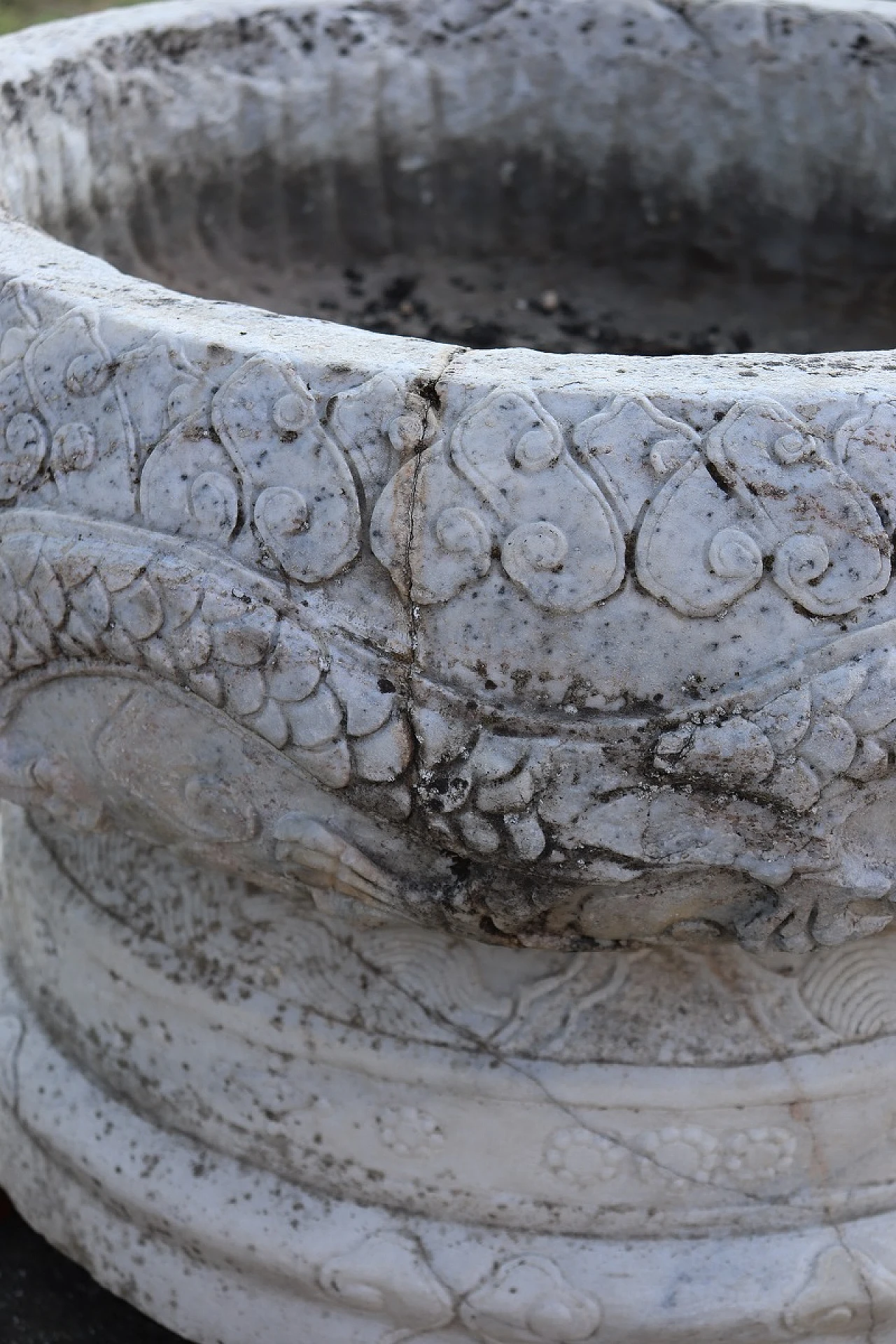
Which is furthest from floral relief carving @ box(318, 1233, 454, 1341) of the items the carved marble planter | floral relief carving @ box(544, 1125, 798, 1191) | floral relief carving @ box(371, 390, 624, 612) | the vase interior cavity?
the vase interior cavity

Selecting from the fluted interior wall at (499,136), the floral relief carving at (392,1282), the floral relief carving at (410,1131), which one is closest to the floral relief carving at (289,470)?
the floral relief carving at (410,1131)

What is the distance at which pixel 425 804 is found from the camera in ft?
3.37

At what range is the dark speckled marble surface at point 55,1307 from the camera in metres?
1.55

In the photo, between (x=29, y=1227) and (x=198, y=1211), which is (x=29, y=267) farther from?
(x=29, y=1227)

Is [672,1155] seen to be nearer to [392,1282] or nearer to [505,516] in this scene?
[392,1282]

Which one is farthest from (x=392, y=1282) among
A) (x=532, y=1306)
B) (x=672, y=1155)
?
(x=672, y=1155)

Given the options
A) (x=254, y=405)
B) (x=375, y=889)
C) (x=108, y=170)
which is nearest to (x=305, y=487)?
(x=254, y=405)

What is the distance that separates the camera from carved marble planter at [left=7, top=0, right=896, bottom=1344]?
0.98m

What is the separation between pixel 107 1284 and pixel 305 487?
87 centimetres

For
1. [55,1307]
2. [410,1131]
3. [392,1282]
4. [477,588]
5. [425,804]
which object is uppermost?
[477,588]

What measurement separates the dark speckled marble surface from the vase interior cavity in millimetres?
1148

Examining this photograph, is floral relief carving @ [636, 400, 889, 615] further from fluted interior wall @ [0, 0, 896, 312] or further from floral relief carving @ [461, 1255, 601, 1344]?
fluted interior wall @ [0, 0, 896, 312]

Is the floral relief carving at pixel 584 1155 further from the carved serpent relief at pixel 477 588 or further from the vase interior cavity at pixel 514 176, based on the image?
the vase interior cavity at pixel 514 176

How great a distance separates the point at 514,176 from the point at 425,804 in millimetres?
1362
